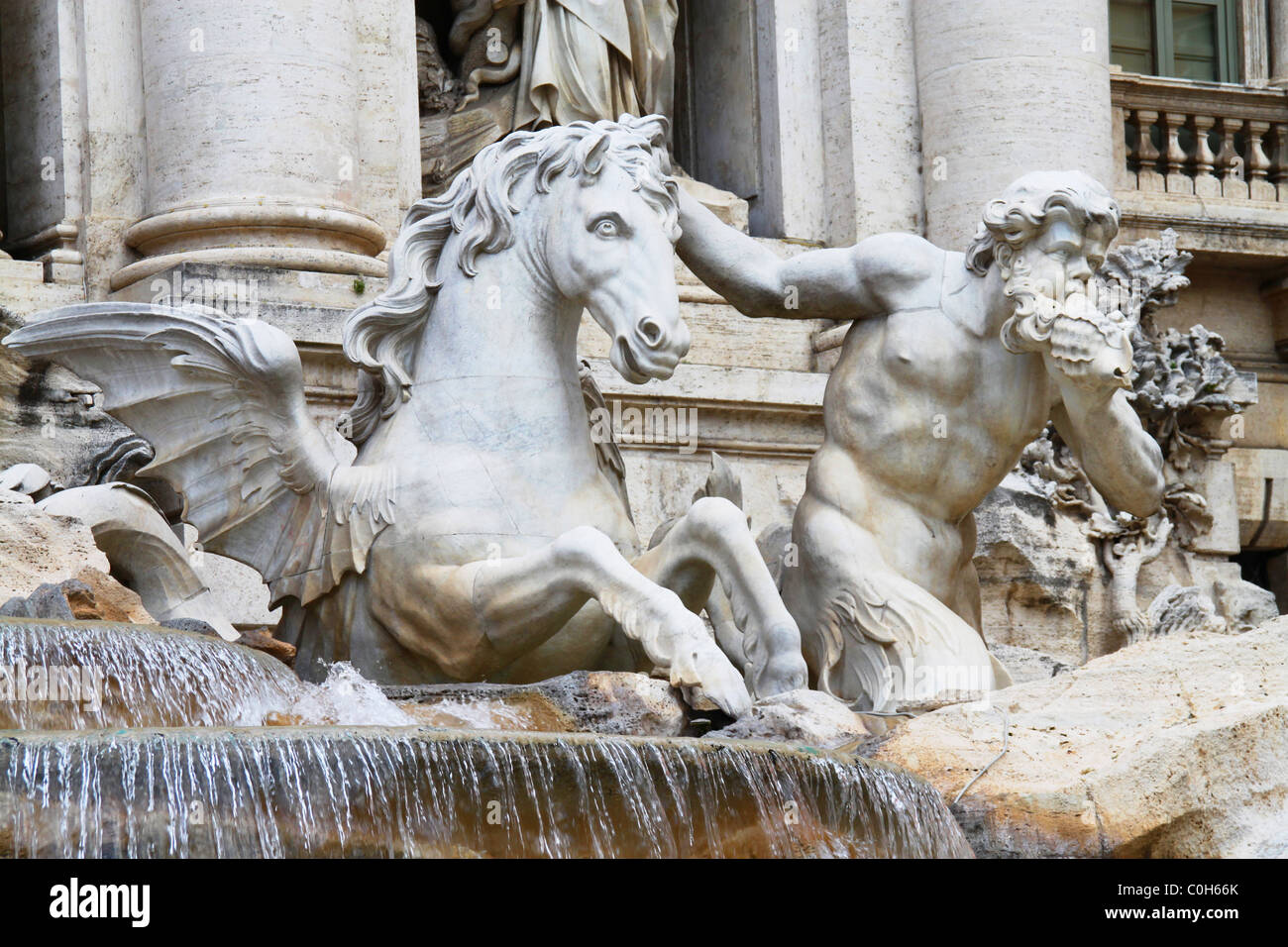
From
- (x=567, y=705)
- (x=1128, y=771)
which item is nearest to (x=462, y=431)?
(x=567, y=705)

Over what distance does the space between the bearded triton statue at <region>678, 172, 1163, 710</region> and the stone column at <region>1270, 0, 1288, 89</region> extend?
6157 mm

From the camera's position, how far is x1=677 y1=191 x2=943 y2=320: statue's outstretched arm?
24.8 feet

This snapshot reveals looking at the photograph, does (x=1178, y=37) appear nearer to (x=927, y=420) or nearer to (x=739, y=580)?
(x=927, y=420)

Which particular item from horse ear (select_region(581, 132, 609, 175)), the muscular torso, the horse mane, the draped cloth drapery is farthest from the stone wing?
the draped cloth drapery

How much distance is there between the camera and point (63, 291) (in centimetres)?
965

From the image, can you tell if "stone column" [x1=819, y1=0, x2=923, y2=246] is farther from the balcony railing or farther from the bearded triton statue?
the bearded triton statue

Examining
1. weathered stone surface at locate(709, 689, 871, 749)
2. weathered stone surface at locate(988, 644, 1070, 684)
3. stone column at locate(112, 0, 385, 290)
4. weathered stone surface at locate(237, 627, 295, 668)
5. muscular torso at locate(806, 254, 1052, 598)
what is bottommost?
weathered stone surface at locate(709, 689, 871, 749)

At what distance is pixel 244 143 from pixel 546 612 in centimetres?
357

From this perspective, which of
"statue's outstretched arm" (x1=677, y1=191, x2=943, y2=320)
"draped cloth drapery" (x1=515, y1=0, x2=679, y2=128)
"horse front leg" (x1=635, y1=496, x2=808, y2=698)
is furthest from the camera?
"draped cloth drapery" (x1=515, y1=0, x2=679, y2=128)

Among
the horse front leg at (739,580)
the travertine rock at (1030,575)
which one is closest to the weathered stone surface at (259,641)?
the horse front leg at (739,580)

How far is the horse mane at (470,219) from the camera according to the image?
22.8 feet

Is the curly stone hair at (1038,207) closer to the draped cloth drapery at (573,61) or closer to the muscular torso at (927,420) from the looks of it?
the muscular torso at (927,420)
